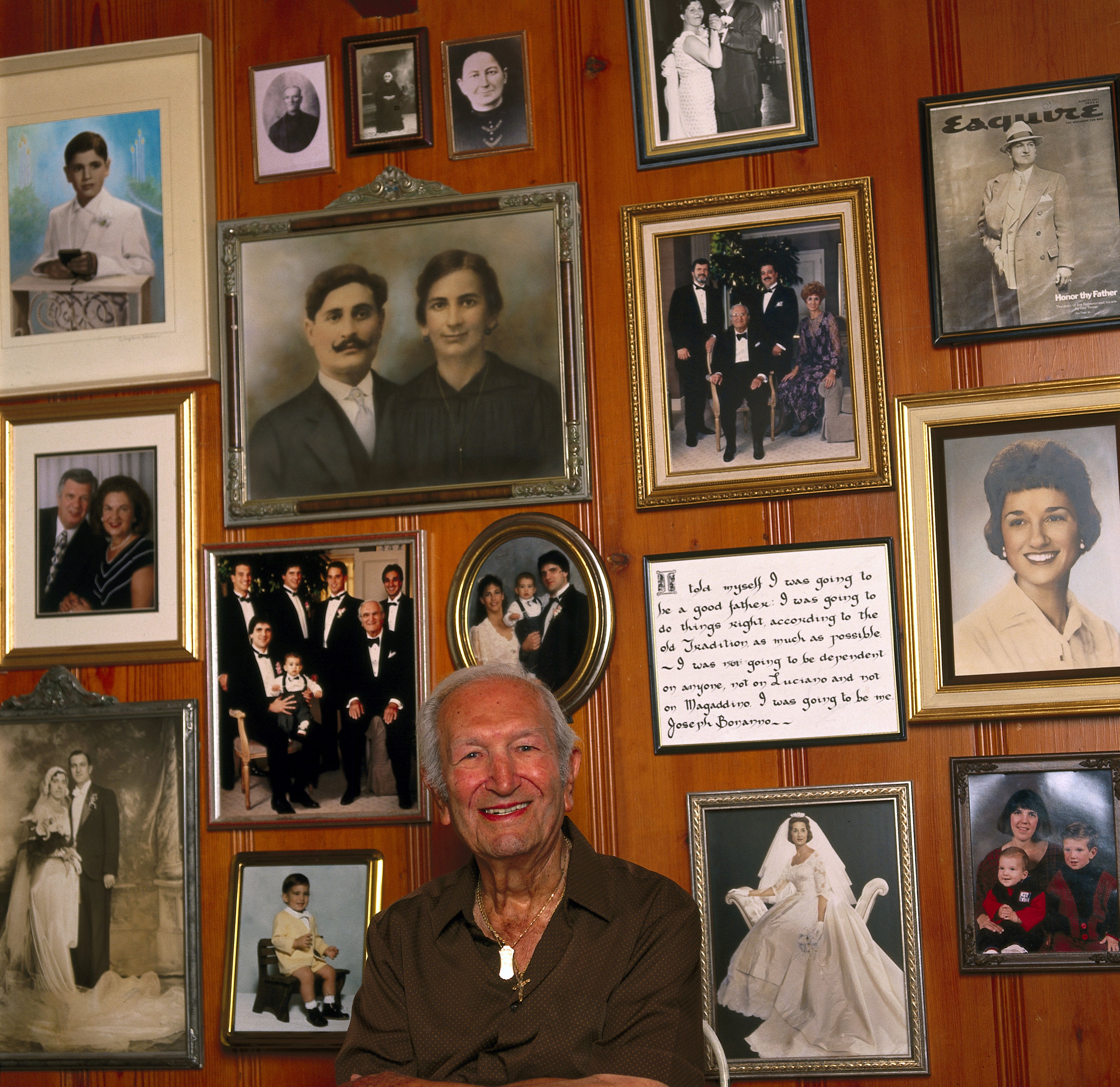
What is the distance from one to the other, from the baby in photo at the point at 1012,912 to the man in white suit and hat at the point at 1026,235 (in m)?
1.02

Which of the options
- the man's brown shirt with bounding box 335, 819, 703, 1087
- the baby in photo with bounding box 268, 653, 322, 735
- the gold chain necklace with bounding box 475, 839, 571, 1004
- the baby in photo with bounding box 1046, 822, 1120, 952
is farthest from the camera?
the baby in photo with bounding box 268, 653, 322, 735

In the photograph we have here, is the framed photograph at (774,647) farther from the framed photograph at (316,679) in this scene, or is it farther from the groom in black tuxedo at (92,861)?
the groom in black tuxedo at (92,861)

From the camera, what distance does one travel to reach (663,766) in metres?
2.43

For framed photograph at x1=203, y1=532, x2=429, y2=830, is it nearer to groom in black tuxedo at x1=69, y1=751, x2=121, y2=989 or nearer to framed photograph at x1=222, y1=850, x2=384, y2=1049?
framed photograph at x1=222, y1=850, x2=384, y2=1049

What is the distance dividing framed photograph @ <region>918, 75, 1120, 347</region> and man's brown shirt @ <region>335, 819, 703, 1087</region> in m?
1.23

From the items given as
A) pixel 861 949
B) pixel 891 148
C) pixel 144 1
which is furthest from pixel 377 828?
pixel 144 1

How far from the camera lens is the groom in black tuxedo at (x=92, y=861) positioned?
8.43 feet

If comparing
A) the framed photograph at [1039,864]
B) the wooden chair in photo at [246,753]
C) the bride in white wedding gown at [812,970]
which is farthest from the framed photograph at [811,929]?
the wooden chair in photo at [246,753]

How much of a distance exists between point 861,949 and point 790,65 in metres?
1.74

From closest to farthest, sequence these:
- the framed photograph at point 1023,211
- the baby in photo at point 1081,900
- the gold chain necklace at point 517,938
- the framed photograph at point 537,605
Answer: the gold chain necklace at point 517,938 → the baby in photo at point 1081,900 → the framed photograph at point 1023,211 → the framed photograph at point 537,605

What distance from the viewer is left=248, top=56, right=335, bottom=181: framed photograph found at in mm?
2672

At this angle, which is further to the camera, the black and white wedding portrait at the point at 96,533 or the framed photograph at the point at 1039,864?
the black and white wedding portrait at the point at 96,533

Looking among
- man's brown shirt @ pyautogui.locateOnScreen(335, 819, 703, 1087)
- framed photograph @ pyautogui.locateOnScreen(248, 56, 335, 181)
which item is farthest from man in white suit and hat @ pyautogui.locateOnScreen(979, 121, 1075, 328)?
framed photograph @ pyautogui.locateOnScreen(248, 56, 335, 181)

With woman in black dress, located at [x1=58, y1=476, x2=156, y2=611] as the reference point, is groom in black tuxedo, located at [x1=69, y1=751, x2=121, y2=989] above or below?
below
